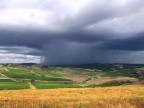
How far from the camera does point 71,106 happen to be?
159ft

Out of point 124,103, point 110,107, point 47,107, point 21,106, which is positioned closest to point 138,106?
point 124,103

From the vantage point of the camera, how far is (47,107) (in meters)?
45.5

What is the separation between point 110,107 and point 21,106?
13837 mm

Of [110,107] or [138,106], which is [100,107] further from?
[138,106]

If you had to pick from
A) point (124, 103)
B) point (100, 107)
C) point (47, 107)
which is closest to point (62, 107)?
point (47, 107)

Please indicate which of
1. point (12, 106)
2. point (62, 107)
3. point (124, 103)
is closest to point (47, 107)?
point (62, 107)

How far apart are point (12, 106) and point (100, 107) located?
45.2 ft

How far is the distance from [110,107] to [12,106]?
50.1 feet

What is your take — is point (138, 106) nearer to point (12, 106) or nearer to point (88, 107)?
point (88, 107)

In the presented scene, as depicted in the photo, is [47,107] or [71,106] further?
[71,106]

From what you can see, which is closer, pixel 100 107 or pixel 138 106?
pixel 100 107

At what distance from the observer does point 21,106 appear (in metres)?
47.2

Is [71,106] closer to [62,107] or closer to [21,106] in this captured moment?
[62,107]

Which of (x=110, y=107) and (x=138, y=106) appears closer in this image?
(x=110, y=107)
